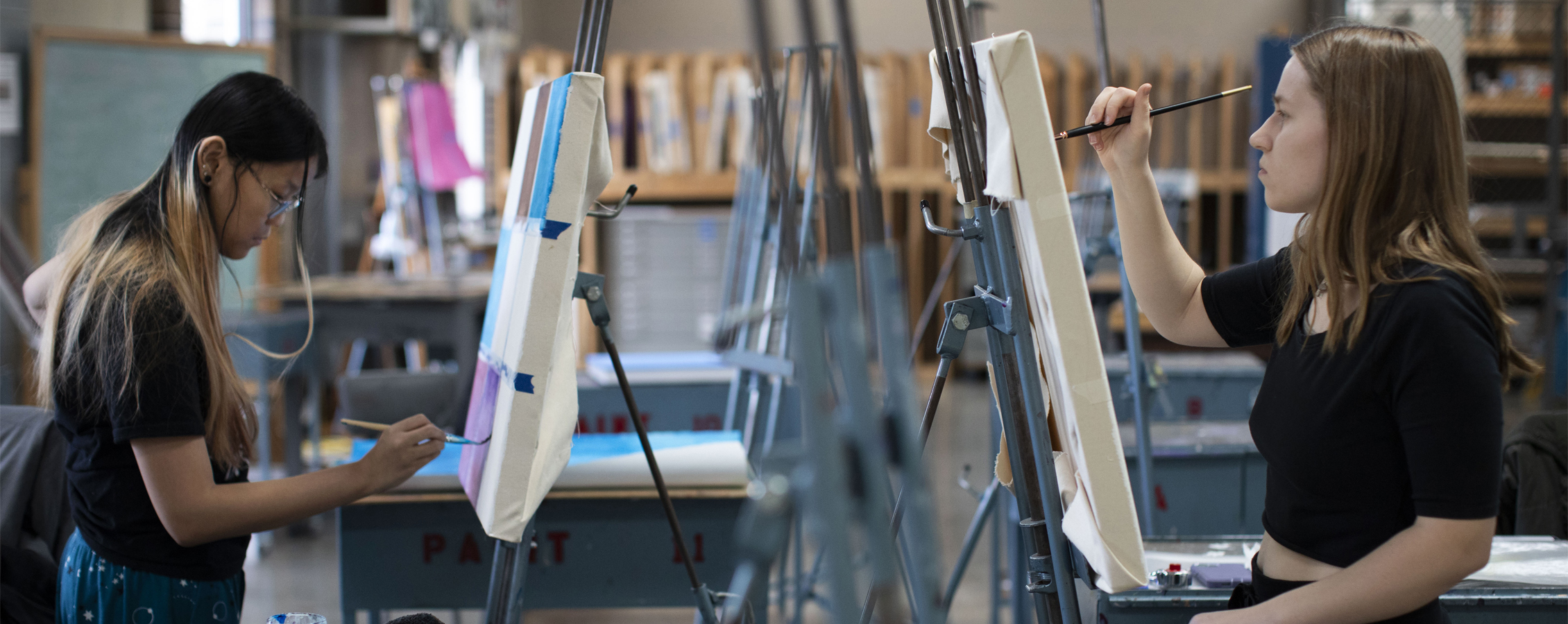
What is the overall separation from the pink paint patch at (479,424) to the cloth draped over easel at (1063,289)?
0.72 meters

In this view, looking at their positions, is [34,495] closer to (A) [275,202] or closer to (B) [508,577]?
(A) [275,202]

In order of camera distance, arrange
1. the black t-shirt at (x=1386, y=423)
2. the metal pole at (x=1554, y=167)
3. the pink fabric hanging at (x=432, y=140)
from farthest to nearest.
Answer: the pink fabric hanging at (x=432, y=140), the metal pole at (x=1554, y=167), the black t-shirt at (x=1386, y=423)

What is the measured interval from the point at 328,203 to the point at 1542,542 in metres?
5.00

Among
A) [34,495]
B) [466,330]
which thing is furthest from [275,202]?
[466,330]

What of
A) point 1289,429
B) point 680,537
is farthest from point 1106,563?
point 680,537

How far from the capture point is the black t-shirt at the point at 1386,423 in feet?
2.85

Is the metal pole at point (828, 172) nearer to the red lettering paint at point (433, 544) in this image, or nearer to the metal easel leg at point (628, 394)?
the metal easel leg at point (628, 394)

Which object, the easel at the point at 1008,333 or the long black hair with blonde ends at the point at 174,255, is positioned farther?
the long black hair with blonde ends at the point at 174,255

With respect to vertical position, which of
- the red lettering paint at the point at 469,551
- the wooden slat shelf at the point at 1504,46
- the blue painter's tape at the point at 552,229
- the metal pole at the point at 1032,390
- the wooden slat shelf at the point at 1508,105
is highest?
the wooden slat shelf at the point at 1504,46

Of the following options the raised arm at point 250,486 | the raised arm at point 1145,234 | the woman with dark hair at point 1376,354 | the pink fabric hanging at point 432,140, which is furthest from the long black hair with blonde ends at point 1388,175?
the pink fabric hanging at point 432,140

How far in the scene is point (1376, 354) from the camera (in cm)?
91

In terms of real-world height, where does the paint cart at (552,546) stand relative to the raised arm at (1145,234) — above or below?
below

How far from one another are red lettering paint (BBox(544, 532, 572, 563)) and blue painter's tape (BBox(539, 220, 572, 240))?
695 mm

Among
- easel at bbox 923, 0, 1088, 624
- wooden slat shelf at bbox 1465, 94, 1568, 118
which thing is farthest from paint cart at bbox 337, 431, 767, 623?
wooden slat shelf at bbox 1465, 94, 1568, 118
